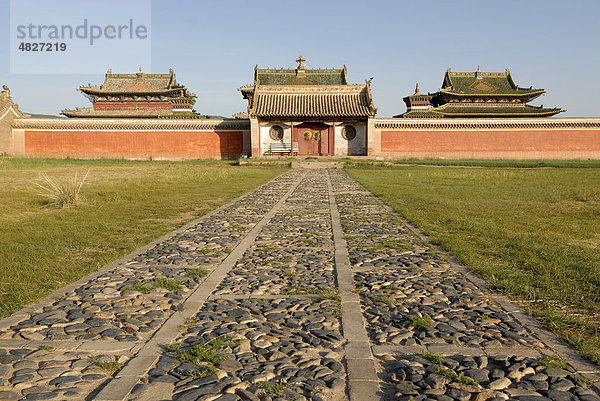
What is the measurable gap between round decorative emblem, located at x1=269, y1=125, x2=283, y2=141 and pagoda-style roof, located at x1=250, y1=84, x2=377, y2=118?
1.58 meters

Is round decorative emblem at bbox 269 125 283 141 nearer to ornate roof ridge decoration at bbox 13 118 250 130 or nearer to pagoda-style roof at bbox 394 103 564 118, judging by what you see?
ornate roof ridge decoration at bbox 13 118 250 130

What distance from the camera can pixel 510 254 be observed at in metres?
5.75

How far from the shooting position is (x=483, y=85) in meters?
39.4

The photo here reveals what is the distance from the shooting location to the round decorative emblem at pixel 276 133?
34.6 meters

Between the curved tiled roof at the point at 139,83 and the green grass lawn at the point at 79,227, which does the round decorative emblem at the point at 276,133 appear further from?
the green grass lawn at the point at 79,227

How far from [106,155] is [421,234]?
32885mm

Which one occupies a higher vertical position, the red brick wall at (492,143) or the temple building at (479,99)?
the temple building at (479,99)

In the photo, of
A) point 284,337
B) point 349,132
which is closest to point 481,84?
point 349,132

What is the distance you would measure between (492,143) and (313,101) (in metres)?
14.7

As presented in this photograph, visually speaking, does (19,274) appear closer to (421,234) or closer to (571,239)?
(421,234)

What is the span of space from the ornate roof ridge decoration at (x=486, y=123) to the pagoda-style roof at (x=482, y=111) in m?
1.55

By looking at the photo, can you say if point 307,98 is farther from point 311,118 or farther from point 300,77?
point 300,77

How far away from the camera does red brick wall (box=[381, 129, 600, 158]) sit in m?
34.6

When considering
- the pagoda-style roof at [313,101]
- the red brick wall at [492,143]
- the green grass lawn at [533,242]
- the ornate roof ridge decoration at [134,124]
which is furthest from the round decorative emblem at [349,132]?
the green grass lawn at [533,242]
